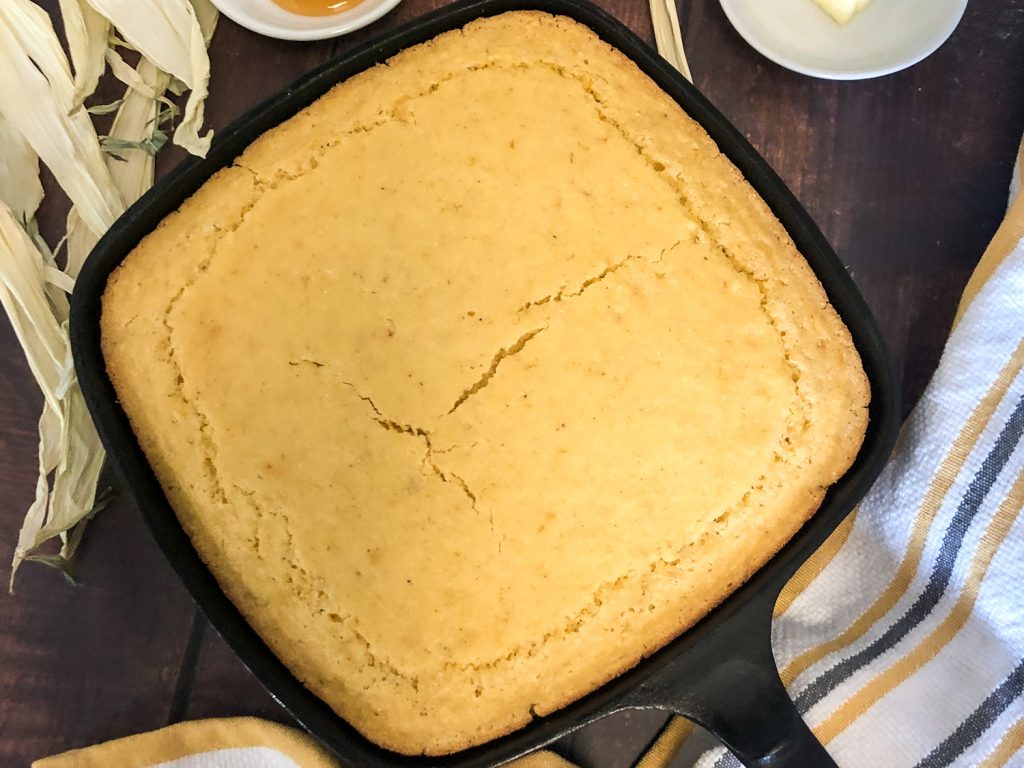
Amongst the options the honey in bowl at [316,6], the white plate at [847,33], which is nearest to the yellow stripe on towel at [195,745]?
the honey in bowl at [316,6]

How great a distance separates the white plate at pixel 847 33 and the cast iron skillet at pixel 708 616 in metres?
0.24

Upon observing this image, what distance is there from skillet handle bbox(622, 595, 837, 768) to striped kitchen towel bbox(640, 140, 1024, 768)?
0.47 ft

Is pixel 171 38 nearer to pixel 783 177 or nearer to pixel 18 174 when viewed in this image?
pixel 18 174

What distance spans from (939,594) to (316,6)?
107 centimetres

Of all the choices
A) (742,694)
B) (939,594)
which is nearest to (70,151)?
(742,694)

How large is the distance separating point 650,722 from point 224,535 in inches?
21.5

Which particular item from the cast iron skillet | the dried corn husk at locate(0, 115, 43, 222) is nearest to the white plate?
the cast iron skillet

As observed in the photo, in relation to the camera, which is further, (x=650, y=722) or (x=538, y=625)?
(x=650, y=722)

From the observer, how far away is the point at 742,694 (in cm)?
82

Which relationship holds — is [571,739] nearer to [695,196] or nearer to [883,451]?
[883,451]

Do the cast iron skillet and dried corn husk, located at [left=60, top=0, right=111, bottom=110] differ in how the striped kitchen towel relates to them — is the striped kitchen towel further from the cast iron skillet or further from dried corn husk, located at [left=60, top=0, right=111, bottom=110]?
dried corn husk, located at [left=60, top=0, right=111, bottom=110]

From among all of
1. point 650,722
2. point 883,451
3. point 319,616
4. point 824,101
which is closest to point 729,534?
point 883,451

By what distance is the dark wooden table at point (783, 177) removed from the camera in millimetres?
994

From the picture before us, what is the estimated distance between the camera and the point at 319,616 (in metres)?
0.83
